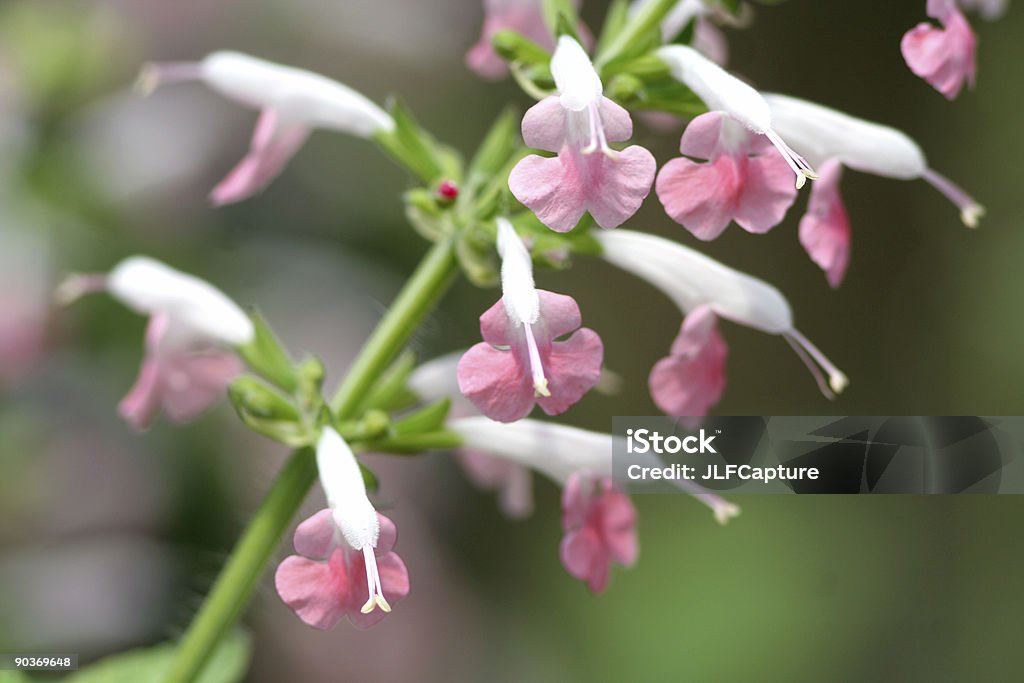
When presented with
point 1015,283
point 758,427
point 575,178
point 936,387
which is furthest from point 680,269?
point 936,387

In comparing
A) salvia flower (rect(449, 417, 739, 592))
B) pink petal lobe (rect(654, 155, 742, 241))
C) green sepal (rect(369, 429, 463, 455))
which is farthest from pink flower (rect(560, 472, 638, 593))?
pink petal lobe (rect(654, 155, 742, 241))

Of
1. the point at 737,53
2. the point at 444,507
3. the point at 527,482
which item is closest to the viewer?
the point at 527,482

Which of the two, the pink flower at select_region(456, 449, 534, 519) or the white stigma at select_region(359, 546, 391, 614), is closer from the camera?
the white stigma at select_region(359, 546, 391, 614)

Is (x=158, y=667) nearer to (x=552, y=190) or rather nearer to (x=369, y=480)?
(x=369, y=480)

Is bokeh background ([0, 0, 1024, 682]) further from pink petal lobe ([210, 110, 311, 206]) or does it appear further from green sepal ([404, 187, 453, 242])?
green sepal ([404, 187, 453, 242])

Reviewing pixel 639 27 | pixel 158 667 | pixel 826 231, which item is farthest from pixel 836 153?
pixel 158 667

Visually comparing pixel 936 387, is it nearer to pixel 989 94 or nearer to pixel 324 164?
pixel 989 94
